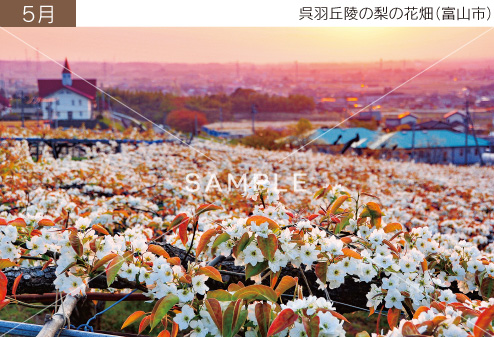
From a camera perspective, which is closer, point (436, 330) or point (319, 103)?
point (436, 330)

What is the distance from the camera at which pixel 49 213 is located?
3.24 m

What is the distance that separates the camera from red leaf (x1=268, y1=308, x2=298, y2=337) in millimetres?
1016

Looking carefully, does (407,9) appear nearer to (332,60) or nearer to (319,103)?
(332,60)

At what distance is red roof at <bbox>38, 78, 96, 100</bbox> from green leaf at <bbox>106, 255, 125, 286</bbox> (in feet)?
17.7

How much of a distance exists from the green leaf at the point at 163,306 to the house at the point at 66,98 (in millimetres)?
6215

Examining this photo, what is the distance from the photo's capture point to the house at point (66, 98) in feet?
25.0

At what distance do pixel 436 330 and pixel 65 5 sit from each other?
293 centimetres

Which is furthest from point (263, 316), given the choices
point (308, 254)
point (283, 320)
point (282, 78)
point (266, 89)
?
point (266, 89)

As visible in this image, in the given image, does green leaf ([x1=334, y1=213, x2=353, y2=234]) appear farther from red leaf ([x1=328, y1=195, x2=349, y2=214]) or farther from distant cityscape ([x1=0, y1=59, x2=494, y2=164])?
distant cityscape ([x1=0, y1=59, x2=494, y2=164])

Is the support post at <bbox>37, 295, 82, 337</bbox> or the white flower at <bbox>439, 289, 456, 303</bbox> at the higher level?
the white flower at <bbox>439, 289, 456, 303</bbox>

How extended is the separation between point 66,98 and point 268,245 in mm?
7743

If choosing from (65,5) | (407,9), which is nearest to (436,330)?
(407,9)

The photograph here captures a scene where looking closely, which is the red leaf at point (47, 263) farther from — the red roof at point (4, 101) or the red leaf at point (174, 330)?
the red roof at point (4, 101)

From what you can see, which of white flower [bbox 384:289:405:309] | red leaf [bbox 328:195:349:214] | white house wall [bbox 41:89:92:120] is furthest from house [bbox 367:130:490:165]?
white flower [bbox 384:289:405:309]
